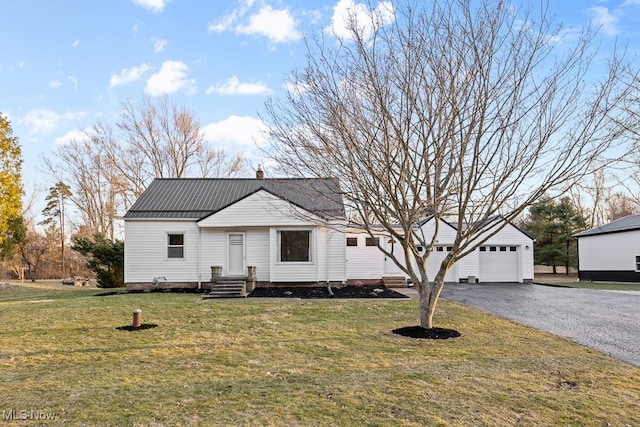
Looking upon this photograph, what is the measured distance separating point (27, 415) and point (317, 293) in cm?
1110

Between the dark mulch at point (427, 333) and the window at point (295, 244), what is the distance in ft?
29.5

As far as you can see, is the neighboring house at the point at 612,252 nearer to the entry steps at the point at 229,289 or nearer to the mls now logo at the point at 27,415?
the entry steps at the point at 229,289

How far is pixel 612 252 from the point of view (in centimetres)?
2622

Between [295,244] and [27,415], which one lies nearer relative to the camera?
[27,415]

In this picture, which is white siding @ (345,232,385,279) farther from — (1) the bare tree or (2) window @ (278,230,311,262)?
(1) the bare tree

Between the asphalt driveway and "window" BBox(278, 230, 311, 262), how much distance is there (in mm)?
6246

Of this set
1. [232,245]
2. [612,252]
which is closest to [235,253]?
[232,245]

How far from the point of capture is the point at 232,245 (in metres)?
17.6

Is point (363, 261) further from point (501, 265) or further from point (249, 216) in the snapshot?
point (501, 265)

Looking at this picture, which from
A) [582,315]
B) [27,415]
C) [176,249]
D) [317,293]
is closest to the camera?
[27,415]

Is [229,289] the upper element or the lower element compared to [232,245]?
lower

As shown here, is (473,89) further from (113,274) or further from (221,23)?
(113,274)

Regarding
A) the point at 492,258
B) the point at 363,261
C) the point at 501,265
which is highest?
the point at 363,261

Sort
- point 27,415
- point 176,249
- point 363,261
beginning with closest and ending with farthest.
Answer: point 27,415 → point 176,249 → point 363,261
